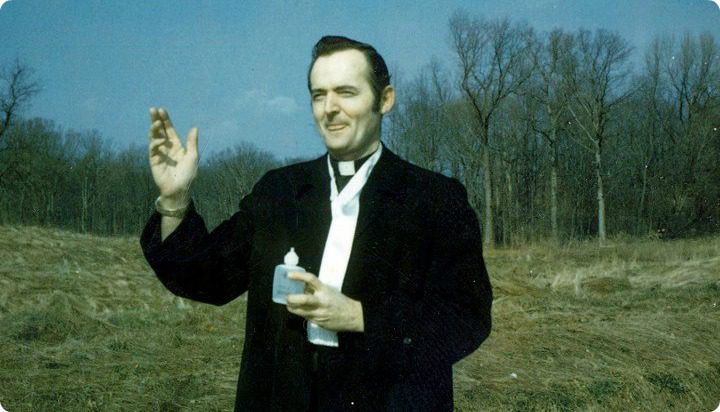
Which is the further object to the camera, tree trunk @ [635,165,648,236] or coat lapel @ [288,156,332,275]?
tree trunk @ [635,165,648,236]

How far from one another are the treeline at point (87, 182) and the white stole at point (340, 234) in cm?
141

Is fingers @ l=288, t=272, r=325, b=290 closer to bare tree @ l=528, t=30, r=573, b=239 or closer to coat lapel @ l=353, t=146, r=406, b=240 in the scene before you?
coat lapel @ l=353, t=146, r=406, b=240

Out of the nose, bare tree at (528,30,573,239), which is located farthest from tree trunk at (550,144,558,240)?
the nose

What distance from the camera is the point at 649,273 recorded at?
18.8 ft

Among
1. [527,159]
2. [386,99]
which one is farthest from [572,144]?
[386,99]

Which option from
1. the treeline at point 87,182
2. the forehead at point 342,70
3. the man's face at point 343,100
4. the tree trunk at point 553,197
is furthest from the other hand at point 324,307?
the tree trunk at point 553,197

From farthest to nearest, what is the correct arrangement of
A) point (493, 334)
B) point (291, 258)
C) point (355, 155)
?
point (493, 334) < point (355, 155) < point (291, 258)

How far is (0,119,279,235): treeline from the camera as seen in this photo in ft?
11.2

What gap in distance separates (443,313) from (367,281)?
230mm

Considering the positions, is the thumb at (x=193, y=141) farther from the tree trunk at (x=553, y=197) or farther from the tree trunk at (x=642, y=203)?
the tree trunk at (x=642, y=203)

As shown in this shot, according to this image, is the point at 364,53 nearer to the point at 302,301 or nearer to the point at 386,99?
the point at 386,99

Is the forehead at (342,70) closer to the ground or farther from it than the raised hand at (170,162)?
farther from it

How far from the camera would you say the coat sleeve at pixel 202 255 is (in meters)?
1.88

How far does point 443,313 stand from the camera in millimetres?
1864
